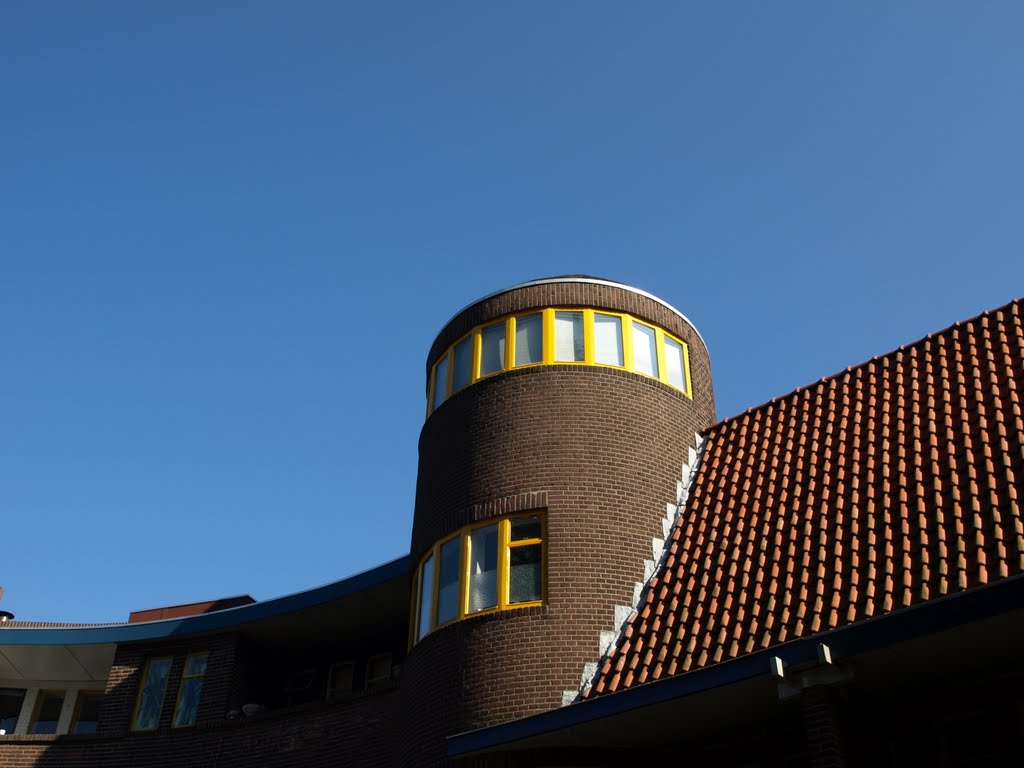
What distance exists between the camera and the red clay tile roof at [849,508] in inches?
453

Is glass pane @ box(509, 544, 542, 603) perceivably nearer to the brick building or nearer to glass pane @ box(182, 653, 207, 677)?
the brick building

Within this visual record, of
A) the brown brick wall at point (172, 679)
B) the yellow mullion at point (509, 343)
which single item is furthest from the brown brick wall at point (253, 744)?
the yellow mullion at point (509, 343)

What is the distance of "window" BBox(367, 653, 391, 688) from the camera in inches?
822

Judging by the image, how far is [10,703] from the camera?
2436 centimetres

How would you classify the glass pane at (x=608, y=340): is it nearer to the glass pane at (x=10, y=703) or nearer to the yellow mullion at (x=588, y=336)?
the yellow mullion at (x=588, y=336)

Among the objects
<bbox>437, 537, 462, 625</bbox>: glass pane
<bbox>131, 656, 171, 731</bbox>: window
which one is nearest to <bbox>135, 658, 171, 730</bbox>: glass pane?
<bbox>131, 656, 171, 731</bbox>: window

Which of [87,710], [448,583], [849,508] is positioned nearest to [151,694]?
[87,710]

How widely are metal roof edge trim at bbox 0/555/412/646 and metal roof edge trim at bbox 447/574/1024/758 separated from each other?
5976 mm

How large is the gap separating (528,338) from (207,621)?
9.24m

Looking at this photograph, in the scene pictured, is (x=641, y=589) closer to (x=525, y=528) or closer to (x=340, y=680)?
(x=525, y=528)

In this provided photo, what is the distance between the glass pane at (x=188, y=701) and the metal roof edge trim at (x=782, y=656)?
9106 mm

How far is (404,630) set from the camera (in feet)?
68.4

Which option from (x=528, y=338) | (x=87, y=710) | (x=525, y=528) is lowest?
(x=525, y=528)

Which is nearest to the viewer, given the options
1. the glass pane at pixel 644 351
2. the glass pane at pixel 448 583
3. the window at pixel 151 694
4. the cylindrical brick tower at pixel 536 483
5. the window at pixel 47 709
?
the cylindrical brick tower at pixel 536 483
